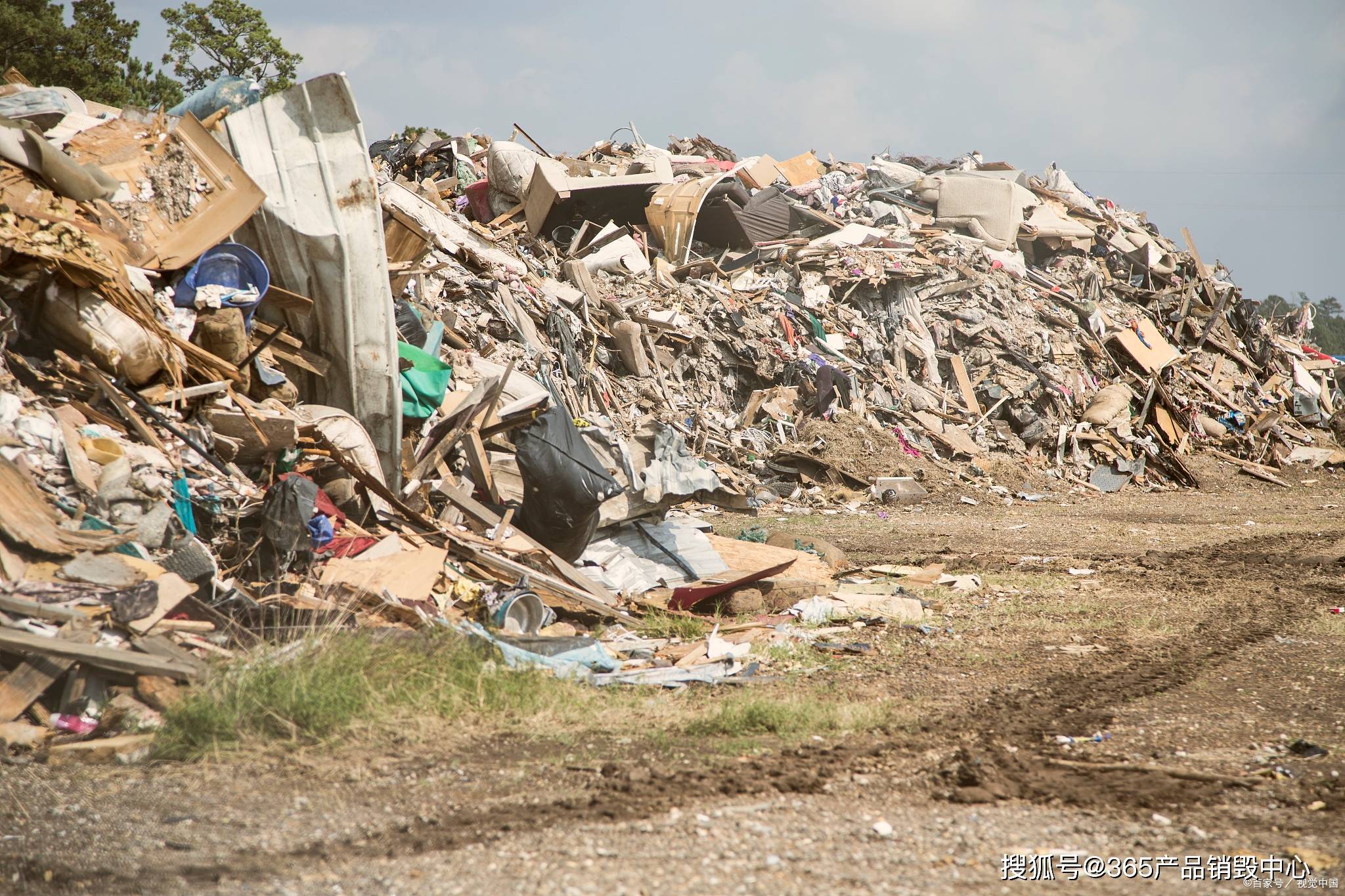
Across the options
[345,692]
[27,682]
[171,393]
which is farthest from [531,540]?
[27,682]

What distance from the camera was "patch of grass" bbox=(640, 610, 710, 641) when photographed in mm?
5246

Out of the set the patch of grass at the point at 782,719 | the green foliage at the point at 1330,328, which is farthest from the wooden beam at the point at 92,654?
the green foliage at the point at 1330,328

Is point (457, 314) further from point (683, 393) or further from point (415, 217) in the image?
point (683, 393)

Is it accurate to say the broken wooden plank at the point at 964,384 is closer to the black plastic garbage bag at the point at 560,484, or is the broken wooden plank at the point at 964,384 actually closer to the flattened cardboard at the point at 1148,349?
the flattened cardboard at the point at 1148,349

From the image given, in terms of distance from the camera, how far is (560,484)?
5.87 m

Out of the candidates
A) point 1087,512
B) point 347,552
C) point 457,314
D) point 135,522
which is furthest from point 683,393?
point 135,522

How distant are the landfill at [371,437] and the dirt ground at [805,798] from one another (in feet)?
1.96

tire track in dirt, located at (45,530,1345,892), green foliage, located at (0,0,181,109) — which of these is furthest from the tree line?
tire track in dirt, located at (45,530,1345,892)

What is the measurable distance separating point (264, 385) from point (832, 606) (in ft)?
12.6

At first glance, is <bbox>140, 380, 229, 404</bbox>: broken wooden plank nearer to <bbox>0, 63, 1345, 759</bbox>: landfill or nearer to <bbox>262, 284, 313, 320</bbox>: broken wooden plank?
<bbox>0, 63, 1345, 759</bbox>: landfill

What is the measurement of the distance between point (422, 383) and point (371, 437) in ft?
1.89

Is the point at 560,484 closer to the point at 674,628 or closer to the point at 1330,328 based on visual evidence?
the point at 674,628

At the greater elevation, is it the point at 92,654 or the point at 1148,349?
the point at 1148,349

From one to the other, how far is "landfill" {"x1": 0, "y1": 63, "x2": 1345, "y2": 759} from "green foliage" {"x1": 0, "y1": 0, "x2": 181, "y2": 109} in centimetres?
1119
